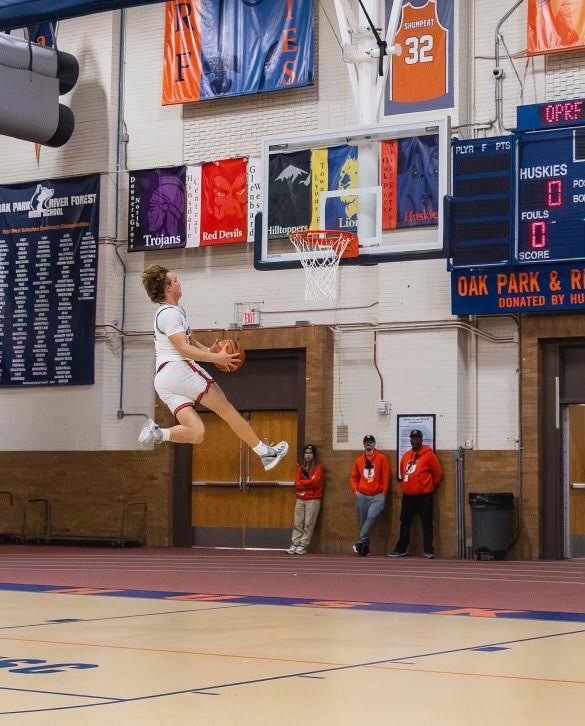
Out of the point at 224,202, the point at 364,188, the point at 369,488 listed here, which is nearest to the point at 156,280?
the point at 364,188

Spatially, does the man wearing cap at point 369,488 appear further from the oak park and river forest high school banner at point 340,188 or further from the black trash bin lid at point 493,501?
the oak park and river forest high school banner at point 340,188

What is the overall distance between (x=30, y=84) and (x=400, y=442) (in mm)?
9799

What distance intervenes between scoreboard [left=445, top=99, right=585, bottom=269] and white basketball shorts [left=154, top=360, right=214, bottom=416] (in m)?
8.14

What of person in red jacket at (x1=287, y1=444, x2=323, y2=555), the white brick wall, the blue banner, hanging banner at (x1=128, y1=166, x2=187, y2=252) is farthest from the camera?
hanging banner at (x1=128, y1=166, x2=187, y2=252)

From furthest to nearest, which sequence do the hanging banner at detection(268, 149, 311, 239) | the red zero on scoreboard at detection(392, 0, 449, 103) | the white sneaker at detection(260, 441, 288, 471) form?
the red zero on scoreboard at detection(392, 0, 449, 103) → the hanging banner at detection(268, 149, 311, 239) → the white sneaker at detection(260, 441, 288, 471)

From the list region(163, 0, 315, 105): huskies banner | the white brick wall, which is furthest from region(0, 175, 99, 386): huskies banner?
Answer: region(163, 0, 315, 105): huskies banner

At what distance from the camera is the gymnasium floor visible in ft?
20.2

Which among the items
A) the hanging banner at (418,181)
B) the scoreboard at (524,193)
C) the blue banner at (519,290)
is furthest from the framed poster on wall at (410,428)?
the hanging banner at (418,181)

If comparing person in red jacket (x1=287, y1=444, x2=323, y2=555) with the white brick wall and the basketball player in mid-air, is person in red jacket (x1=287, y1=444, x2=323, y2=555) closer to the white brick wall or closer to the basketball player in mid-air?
the white brick wall

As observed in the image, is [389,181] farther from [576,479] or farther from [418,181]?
[576,479]

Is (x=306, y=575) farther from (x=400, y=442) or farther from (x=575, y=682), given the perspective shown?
(x=575, y=682)

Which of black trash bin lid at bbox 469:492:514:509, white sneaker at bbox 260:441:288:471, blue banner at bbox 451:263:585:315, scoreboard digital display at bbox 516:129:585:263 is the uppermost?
scoreboard digital display at bbox 516:129:585:263

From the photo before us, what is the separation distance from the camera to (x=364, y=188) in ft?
62.1

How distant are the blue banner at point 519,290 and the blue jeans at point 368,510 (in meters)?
3.67
